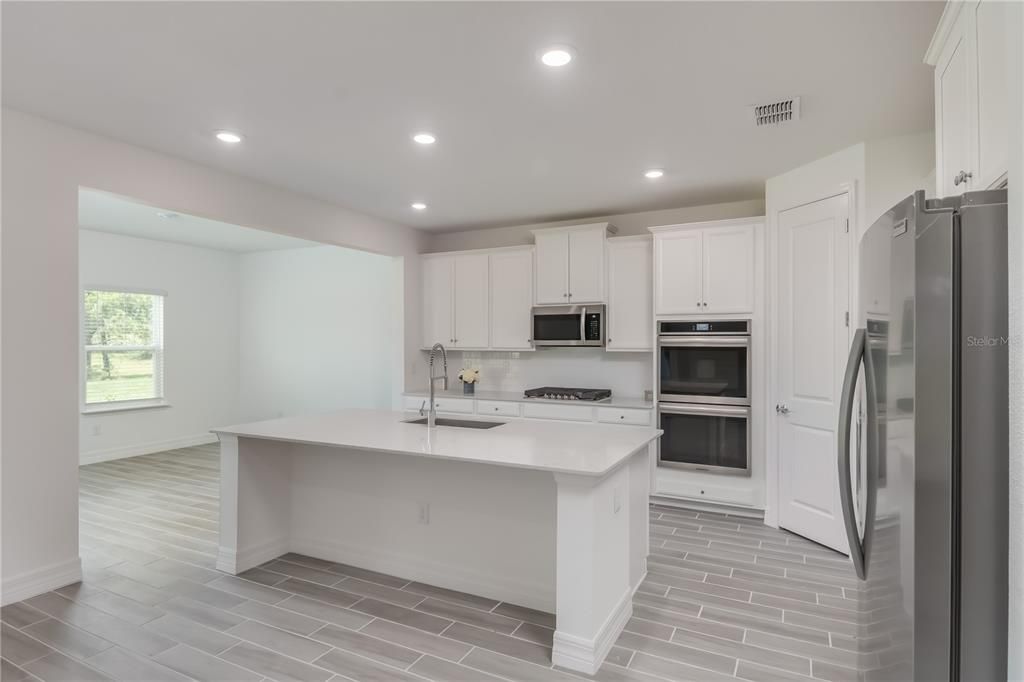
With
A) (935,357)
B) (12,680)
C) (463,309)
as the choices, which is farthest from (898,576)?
(463,309)

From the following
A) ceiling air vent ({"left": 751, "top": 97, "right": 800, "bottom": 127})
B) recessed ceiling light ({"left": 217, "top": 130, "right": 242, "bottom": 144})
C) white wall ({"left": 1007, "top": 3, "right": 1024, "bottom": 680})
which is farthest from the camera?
recessed ceiling light ({"left": 217, "top": 130, "right": 242, "bottom": 144})

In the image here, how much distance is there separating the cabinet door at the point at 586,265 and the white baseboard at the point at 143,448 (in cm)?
528

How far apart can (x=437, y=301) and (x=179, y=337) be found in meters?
3.56

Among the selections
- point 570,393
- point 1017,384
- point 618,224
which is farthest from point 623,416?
point 1017,384

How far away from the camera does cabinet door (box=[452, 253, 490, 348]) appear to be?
18.5 feet

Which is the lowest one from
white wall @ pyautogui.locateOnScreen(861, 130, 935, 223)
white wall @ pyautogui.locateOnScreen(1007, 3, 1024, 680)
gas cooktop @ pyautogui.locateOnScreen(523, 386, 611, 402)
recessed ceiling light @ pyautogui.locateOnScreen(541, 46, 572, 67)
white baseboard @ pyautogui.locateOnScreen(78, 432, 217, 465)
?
white baseboard @ pyautogui.locateOnScreen(78, 432, 217, 465)

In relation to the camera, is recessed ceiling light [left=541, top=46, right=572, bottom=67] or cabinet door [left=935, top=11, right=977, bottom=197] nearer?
cabinet door [left=935, top=11, right=977, bottom=197]

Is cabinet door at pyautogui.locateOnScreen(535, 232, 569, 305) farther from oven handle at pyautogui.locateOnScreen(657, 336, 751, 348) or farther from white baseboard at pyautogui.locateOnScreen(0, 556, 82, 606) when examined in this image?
white baseboard at pyautogui.locateOnScreen(0, 556, 82, 606)

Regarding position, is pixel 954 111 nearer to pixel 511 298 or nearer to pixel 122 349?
pixel 511 298

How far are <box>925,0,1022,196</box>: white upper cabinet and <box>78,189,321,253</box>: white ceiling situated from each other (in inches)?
186

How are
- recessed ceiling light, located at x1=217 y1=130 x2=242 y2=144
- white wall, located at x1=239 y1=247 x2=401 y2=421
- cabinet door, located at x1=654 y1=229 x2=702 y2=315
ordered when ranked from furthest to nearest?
1. white wall, located at x1=239 y1=247 x2=401 y2=421
2. cabinet door, located at x1=654 y1=229 x2=702 y2=315
3. recessed ceiling light, located at x1=217 y1=130 x2=242 y2=144

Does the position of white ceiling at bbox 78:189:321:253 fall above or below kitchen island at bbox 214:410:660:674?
above

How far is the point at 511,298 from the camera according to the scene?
548cm

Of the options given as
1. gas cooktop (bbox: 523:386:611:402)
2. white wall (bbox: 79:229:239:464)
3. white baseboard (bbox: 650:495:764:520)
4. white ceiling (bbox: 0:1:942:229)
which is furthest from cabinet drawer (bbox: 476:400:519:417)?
white wall (bbox: 79:229:239:464)
